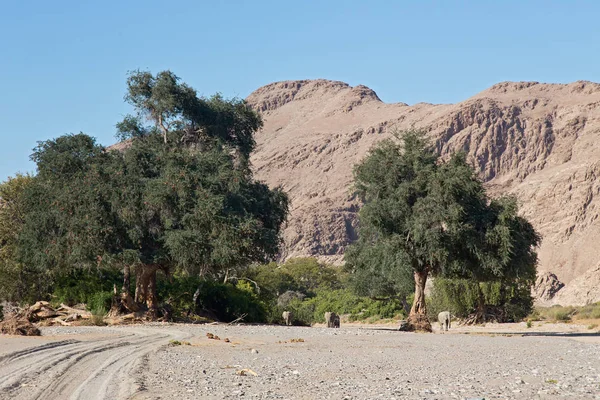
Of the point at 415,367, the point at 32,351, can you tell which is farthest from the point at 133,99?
the point at 415,367

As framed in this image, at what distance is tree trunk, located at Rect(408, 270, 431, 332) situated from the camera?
3272cm

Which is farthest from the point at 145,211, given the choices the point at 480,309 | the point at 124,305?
the point at 480,309

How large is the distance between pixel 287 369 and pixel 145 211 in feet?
59.9

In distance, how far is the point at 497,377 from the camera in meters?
13.8

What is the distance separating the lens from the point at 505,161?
15875 centimetres

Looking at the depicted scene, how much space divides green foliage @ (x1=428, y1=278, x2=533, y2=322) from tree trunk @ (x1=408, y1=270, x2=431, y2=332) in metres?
17.6

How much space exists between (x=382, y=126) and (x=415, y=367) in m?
173

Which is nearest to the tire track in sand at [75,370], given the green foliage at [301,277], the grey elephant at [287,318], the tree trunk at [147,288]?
the tree trunk at [147,288]

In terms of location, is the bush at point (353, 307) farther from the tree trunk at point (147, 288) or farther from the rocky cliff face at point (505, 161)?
the rocky cliff face at point (505, 161)

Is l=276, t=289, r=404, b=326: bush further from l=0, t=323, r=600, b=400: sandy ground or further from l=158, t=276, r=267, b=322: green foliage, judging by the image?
l=0, t=323, r=600, b=400: sandy ground

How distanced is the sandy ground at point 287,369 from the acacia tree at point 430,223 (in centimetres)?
704

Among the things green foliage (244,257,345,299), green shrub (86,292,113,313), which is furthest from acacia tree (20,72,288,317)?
green foliage (244,257,345,299)

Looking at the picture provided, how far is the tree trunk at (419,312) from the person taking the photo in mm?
32719

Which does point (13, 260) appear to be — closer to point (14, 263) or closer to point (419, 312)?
point (14, 263)
